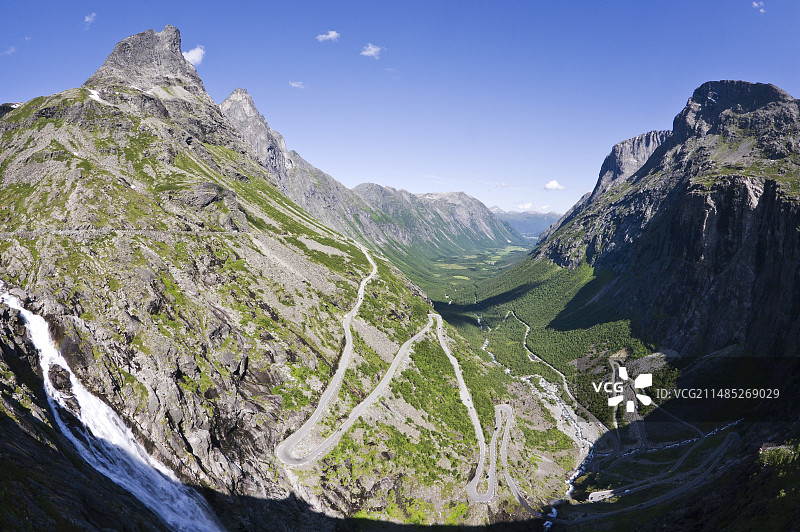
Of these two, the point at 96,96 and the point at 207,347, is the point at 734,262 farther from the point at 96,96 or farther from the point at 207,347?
the point at 96,96

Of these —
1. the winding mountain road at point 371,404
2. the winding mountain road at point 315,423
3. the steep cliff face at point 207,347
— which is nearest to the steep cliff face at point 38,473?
the steep cliff face at point 207,347

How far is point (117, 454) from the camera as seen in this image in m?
58.8

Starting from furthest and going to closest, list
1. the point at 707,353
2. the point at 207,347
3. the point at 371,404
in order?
the point at 707,353 < the point at 371,404 < the point at 207,347

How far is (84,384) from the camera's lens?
64.2m

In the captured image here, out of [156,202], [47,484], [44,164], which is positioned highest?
[44,164]

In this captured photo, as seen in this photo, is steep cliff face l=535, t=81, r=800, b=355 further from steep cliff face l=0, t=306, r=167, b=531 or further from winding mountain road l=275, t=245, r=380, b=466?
steep cliff face l=0, t=306, r=167, b=531

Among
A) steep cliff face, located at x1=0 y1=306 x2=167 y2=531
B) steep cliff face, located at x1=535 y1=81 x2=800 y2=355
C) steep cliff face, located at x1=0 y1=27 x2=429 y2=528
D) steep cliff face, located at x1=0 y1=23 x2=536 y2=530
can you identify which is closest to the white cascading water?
steep cliff face, located at x1=0 y1=23 x2=536 y2=530

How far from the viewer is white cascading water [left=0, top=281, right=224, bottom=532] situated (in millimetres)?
54906

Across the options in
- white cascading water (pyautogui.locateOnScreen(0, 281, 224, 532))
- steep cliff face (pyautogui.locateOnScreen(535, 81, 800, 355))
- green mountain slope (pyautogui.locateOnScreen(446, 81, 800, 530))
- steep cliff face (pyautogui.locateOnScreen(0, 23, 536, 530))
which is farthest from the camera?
steep cliff face (pyautogui.locateOnScreen(535, 81, 800, 355))

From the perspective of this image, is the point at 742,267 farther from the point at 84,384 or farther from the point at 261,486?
the point at 84,384

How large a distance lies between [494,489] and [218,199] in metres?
136

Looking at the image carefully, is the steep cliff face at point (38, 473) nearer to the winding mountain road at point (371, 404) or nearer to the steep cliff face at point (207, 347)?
the steep cliff face at point (207, 347)

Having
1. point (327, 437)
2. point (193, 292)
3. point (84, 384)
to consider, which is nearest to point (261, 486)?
point (327, 437)

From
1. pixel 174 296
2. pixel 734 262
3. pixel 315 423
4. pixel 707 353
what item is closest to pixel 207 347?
pixel 174 296
